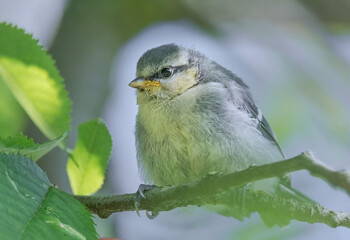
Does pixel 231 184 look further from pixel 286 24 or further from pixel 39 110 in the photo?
pixel 286 24

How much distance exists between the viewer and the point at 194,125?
282 centimetres

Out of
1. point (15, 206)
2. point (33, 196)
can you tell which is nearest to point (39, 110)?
point (33, 196)


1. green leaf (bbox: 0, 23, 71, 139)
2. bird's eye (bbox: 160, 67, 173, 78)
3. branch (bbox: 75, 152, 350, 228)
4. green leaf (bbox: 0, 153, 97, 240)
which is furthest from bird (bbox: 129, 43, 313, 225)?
green leaf (bbox: 0, 153, 97, 240)

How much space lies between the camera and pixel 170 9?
5.55 meters

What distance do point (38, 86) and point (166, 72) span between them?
1.44 metres

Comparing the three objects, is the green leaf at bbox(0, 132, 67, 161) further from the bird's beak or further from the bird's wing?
the bird's wing

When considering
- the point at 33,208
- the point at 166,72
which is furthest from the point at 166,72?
the point at 33,208

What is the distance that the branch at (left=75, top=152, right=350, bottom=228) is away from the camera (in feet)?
3.77

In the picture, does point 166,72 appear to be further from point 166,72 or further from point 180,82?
point 180,82

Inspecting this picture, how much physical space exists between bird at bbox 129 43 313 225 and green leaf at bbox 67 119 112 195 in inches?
26.9

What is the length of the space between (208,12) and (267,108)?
120 centimetres

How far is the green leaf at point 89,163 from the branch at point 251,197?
6.3 inches

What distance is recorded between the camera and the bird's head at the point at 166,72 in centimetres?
322

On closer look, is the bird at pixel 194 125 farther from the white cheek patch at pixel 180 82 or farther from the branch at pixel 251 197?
the branch at pixel 251 197
